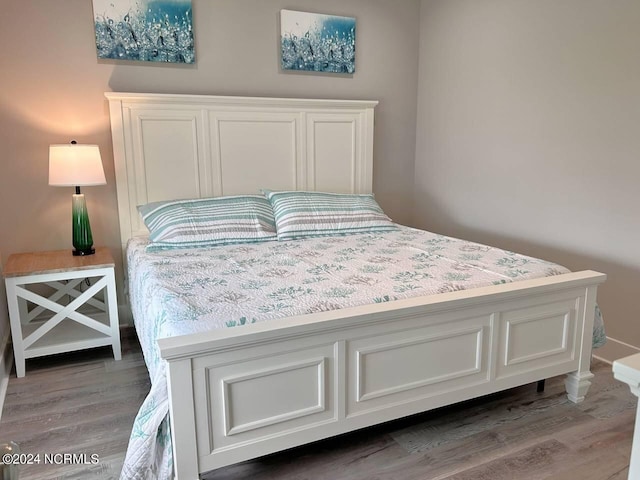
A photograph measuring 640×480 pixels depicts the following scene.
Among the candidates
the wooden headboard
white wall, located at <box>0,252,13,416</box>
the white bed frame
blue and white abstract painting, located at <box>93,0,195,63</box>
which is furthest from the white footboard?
blue and white abstract painting, located at <box>93,0,195,63</box>

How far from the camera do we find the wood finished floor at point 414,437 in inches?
71.3

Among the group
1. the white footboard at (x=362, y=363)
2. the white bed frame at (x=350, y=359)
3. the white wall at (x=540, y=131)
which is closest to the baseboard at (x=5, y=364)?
the white bed frame at (x=350, y=359)

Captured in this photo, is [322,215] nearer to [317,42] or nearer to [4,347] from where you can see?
[317,42]

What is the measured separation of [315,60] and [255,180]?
0.98 metres

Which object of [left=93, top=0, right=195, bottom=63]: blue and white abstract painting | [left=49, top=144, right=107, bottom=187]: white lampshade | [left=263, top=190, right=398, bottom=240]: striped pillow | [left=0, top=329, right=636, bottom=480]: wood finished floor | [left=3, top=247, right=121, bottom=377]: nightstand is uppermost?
[left=93, top=0, right=195, bottom=63]: blue and white abstract painting

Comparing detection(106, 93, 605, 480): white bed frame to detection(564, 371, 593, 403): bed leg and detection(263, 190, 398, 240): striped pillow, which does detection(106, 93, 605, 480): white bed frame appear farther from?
detection(263, 190, 398, 240): striped pillow

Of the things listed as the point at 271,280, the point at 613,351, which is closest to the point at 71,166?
the point at 271,280

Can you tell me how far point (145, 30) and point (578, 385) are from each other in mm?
3133

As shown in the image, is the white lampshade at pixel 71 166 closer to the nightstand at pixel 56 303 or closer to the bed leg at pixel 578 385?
the nightstand at pixel 56 303

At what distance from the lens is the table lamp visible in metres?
2.69

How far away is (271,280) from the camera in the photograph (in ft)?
6.96

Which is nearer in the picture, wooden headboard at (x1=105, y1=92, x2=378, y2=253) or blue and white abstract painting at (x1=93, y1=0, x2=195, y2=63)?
blue and white abstract painting at (x1=93, y1=0, x2=195, y2=63)

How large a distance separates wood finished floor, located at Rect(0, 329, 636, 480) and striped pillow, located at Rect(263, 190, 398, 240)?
121 centimetres

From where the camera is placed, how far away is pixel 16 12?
2.78m
